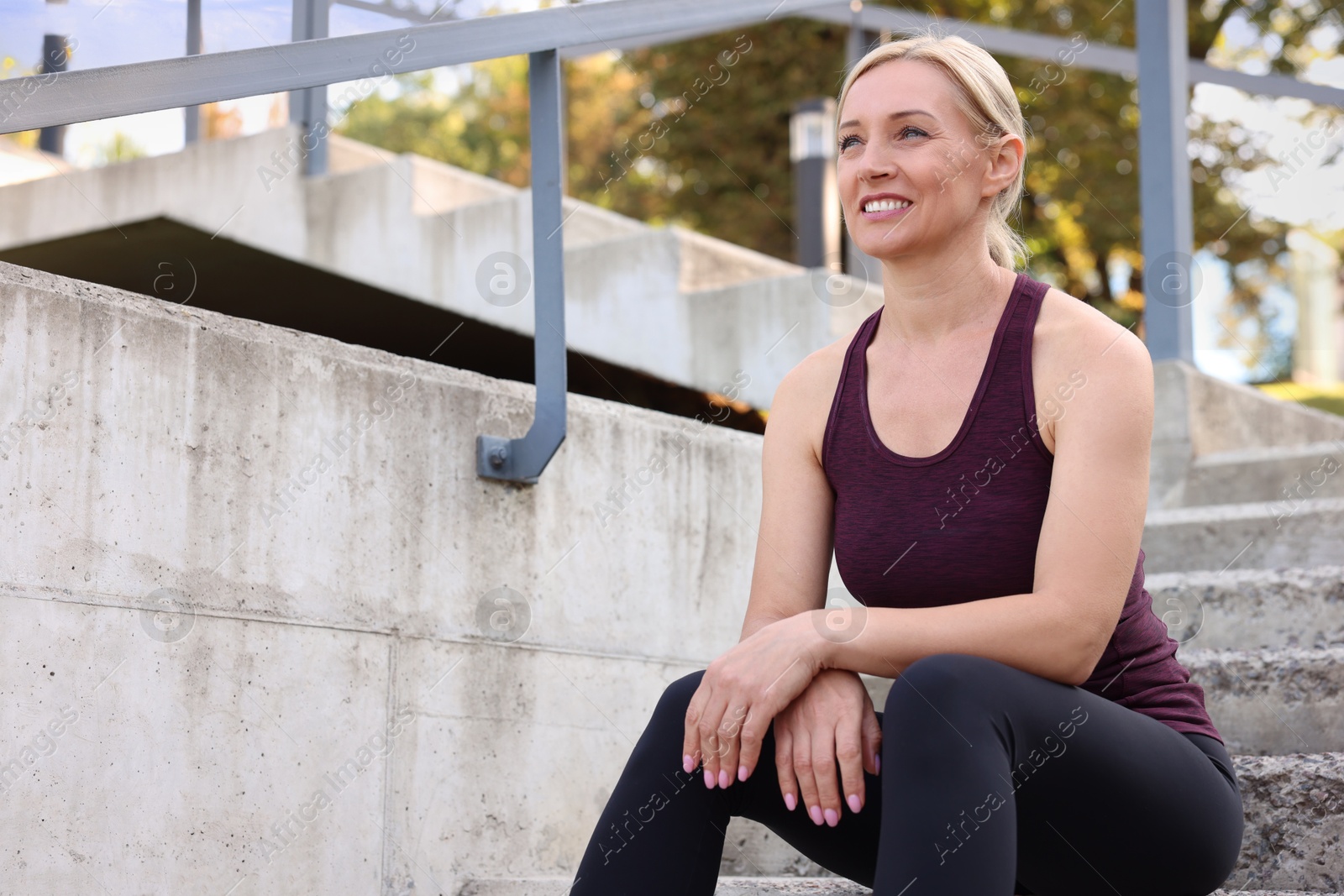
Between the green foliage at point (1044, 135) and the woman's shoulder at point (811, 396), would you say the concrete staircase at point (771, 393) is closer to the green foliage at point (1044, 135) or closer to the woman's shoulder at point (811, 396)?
the woman's shoulder at point (811, 396)

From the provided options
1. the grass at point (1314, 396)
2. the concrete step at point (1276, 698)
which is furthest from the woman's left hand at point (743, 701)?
the grass at point (1314, 396)

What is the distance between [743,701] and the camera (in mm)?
1629

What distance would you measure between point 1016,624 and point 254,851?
3.55 ft

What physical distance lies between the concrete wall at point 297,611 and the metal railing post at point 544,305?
0.04 m

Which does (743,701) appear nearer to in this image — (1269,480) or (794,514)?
(794,514)

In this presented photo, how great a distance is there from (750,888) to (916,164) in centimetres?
107

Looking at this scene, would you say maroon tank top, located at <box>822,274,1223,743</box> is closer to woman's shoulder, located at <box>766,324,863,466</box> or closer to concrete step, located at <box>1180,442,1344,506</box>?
woman's shoulder, located at <box>766,324,863,466</box>

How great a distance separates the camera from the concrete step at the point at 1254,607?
8.71 feet

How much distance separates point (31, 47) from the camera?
2.37 m

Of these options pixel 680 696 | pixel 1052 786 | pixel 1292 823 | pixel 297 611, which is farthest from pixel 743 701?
pixel 1292 823

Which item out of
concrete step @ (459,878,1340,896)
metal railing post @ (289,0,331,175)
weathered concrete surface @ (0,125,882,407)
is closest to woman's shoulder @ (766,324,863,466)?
concrete step @ (459,878,1340,896)

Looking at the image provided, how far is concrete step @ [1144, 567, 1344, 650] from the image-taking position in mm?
2654

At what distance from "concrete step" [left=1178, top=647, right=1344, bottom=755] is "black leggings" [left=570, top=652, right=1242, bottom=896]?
2.36ft

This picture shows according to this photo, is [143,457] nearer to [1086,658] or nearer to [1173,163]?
[1086,658]
